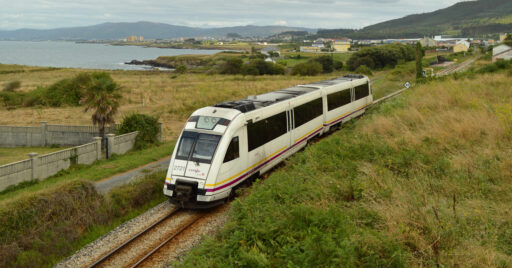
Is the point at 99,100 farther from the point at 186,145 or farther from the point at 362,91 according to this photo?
the point at 362,91

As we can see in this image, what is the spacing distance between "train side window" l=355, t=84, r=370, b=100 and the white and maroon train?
9.05 m

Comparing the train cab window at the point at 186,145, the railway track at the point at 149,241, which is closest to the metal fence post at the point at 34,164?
the train cab window at the point at 186,145

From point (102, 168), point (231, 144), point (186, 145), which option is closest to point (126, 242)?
point (186, 145)

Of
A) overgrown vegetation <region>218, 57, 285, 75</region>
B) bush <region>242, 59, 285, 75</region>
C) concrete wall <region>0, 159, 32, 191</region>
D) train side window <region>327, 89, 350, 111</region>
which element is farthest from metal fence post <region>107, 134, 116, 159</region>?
bush <region>242, 59, 285, 75</region>

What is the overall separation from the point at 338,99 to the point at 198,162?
44.9 feet

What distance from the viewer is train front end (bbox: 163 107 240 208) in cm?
1340

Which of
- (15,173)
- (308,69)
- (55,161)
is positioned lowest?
(15,173)

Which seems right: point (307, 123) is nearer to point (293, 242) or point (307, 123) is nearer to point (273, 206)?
point (273, 206)

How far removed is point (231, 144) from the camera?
14.1 m

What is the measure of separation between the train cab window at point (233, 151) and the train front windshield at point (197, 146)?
48 centimetres

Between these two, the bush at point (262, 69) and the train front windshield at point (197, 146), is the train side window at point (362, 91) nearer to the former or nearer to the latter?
the train front windshield at point (197, 146)

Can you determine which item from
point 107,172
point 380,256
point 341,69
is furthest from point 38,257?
point 341,69

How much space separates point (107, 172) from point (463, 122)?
16.5 metres

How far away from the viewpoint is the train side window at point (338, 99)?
2391cm
